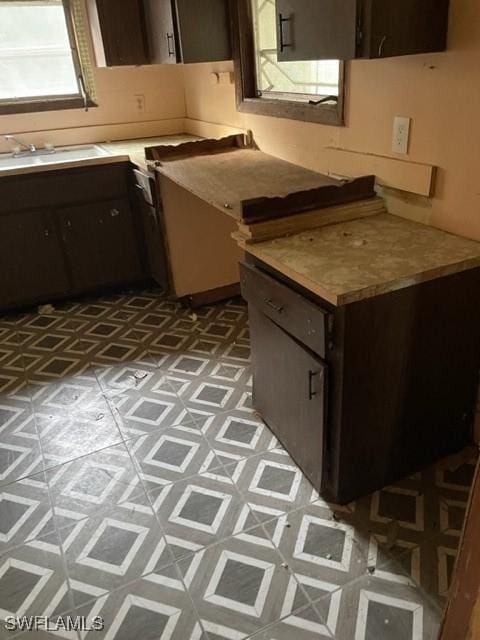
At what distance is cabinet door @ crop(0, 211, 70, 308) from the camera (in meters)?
2.84

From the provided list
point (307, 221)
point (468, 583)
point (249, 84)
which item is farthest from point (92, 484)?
point (249, 84)

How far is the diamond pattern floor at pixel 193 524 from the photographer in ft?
4.47

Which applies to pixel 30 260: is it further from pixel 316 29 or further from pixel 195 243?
pixel 316 29

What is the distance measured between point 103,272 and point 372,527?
2.21m

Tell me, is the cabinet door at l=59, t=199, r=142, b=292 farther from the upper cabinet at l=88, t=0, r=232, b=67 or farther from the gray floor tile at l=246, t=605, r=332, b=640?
the gray floor tile at l=246, t=605, r=332, b=640

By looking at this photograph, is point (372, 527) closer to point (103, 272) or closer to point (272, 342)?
point (272, 342)

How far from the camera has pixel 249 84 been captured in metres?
2.63

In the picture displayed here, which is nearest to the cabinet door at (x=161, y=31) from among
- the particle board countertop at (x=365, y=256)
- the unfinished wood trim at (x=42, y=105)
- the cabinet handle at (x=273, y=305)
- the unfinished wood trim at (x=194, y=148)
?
the unfinished wood trim at (x=194, y=148)

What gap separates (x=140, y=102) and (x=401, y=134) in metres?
2.28

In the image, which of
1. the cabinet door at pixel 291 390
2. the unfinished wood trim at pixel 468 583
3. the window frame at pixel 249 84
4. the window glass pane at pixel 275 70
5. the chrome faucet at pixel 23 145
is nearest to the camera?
the unfinished wood trim at pixel 468 583

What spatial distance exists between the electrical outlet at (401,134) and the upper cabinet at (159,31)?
49.0 inches

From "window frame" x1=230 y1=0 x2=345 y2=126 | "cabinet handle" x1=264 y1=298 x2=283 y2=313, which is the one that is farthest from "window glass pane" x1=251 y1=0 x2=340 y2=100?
"cabinet handle" x1=264 y1=298 x2=283 y2=313

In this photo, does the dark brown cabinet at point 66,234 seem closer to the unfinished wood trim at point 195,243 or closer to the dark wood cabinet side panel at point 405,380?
the unfinished wood trim at point 195,243

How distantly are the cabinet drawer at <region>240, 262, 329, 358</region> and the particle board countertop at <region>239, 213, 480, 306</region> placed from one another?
0.05 meters
